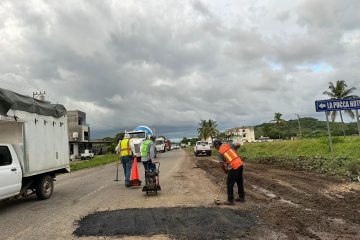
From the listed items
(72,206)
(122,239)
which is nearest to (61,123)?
(72,206)

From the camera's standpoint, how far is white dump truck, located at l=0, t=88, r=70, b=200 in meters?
9.51

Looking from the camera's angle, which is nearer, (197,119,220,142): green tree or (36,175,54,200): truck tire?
(36,175,54,200): truck tire

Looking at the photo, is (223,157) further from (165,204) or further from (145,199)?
(145,199)

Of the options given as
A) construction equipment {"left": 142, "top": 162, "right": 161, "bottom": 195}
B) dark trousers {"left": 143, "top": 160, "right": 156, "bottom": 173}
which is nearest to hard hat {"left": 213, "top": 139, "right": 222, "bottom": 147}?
construction equipment {"left": 142, "top": 162, "right": 161, "bottom": 195}

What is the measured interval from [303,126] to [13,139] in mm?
155419

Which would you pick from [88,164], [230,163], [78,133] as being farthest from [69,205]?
[78,133]

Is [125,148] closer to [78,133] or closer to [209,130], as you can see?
[78,133]

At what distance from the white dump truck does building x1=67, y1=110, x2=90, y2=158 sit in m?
61.9

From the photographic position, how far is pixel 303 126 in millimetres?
154500

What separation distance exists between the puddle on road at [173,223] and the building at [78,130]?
6687cm

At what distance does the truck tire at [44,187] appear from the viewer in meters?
11.2

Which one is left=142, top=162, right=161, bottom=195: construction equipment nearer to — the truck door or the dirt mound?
the dirt mound

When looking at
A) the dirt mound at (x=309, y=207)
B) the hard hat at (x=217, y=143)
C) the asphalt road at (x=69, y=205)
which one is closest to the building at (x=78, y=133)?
the asphalt road at (x=69, y=205)

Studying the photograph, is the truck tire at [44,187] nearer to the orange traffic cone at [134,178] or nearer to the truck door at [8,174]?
the truck door at [8,174]
